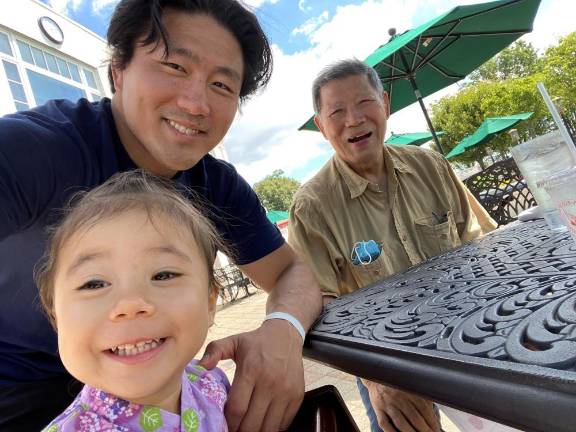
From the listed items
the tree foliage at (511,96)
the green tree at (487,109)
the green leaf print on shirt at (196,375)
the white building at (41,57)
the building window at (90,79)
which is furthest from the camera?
the green tree at (487,109)

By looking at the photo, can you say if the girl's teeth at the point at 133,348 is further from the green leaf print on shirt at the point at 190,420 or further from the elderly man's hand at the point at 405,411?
the elderly man's hand at the point at 405,411

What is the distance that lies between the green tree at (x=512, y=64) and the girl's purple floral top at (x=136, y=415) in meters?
36.3

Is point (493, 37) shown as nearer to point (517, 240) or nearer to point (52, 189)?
point (517, 240)

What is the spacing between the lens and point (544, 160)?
1359 millimetres

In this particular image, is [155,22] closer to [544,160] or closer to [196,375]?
[196,375]

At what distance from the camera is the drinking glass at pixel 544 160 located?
4.40 feet

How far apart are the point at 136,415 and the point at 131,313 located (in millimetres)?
234

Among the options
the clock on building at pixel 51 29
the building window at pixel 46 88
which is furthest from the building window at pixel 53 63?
the clock on building at pixel 51 29

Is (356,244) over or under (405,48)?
under

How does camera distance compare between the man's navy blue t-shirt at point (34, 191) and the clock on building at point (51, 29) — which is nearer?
the man's navy blue t-shirt at point (34, 191)

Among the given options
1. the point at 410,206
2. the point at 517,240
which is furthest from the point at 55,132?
the point at 410,206

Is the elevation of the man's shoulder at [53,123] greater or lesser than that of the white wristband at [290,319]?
greater

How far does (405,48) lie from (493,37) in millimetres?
1101

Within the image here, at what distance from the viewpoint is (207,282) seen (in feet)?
3.55
